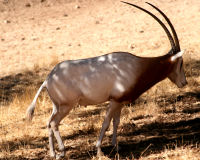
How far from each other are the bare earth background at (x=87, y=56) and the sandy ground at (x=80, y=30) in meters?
0.03

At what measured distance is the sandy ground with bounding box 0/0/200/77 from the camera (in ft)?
38.6

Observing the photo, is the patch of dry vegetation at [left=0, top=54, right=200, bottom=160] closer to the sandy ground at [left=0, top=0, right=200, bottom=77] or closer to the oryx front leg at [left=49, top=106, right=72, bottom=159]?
the oryx front leg at [left=49, top=106, right=72, bottom=159]

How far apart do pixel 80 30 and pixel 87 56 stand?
351 cm

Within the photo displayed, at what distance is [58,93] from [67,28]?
34.6 ft

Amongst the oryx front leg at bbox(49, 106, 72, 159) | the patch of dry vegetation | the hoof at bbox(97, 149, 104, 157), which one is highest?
the oryx front leg at bbox(49, 106, 72, 159)

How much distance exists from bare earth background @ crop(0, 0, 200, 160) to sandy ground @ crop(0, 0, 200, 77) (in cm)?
3

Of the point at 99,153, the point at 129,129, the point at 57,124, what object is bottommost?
the point at 129,129

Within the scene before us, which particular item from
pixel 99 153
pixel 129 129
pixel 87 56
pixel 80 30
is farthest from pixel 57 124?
pixel 80 30

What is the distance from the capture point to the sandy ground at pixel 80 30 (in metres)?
11.8

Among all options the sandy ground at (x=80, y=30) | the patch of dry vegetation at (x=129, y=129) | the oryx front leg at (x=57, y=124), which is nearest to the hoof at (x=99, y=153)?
the patch of dry vegetation at (x=129, y=129)

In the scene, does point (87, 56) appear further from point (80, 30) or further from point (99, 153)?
point (99, 153)

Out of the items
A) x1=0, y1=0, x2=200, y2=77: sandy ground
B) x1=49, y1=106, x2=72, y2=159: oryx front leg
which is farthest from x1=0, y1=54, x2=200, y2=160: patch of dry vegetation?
x1=0, y1=0, x2=200, y2=77: sandy ground

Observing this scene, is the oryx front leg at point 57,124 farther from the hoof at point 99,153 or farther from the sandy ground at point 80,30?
the sandy ground at point 80,30

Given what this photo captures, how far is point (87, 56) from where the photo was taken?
11.5m
